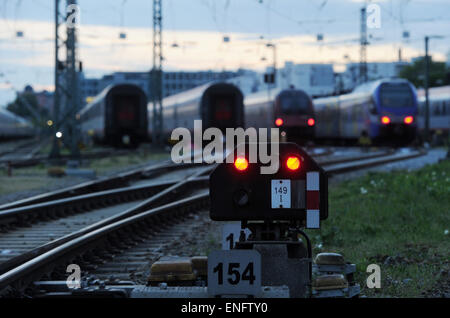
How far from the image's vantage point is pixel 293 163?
246 inches

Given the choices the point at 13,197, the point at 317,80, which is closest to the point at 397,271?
the point at 13,197

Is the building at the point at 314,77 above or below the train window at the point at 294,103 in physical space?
above

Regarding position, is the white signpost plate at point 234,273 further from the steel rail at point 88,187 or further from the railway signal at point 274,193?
the steel rail at point 88,187

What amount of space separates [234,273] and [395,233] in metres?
5.34

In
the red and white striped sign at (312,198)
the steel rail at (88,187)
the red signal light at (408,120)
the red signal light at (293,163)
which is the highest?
the red signal light at (408,120)

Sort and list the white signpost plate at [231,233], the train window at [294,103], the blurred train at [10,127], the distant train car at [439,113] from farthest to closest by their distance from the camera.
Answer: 1. the blurred train at [10,127]
2. the distant train car at [439,113]
3. the train window at [294,103]
4. the white signpost plate at [231,233]

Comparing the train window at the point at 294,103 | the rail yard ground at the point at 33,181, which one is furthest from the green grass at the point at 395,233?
the train window at the point at 294,103

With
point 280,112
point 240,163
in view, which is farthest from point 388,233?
point 280,112

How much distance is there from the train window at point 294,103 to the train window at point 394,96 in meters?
4.56

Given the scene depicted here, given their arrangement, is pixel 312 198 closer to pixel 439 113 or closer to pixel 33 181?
pixel 33 181

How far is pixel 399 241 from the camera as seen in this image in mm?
9766

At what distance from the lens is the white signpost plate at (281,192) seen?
6.22 metres

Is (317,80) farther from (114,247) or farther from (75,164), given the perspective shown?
(114,247)
